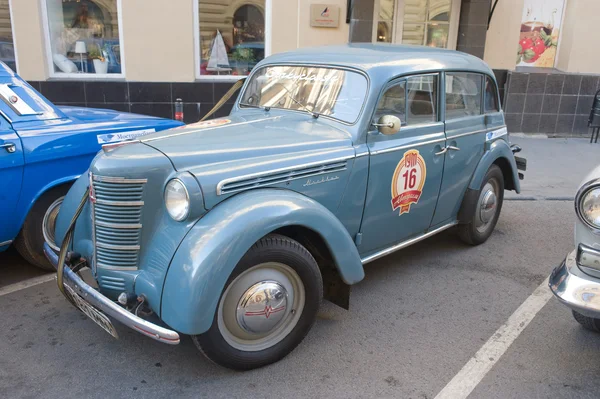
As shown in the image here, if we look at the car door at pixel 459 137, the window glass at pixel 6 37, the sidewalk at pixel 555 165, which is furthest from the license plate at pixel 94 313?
the window glass at pixel 6 37

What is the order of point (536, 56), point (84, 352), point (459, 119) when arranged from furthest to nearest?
point (536, 56) → point (459, 119) → point (84, 352)

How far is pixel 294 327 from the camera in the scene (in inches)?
125

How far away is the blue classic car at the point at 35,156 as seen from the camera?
3826mm

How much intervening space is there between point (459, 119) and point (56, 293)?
357cm

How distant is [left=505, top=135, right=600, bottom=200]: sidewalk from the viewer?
6.98 meters

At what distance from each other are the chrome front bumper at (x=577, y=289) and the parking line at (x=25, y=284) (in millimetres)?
3715

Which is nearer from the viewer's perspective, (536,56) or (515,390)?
(515,390)

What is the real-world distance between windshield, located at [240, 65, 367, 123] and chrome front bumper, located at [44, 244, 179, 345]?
1907 mm

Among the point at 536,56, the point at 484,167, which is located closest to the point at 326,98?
the point at 484,167

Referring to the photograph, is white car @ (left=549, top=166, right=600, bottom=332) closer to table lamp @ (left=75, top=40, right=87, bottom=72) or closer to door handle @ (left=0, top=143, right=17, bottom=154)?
door handle @ (left=0, top=143, right=17, bottom=154)

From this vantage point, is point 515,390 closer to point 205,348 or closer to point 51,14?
point 205,348

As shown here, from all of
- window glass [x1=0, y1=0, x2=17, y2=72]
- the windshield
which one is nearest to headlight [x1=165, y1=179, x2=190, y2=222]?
the windshield

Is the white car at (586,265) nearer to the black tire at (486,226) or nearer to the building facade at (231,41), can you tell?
the black tire at (486,226)

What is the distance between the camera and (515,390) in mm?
2945
